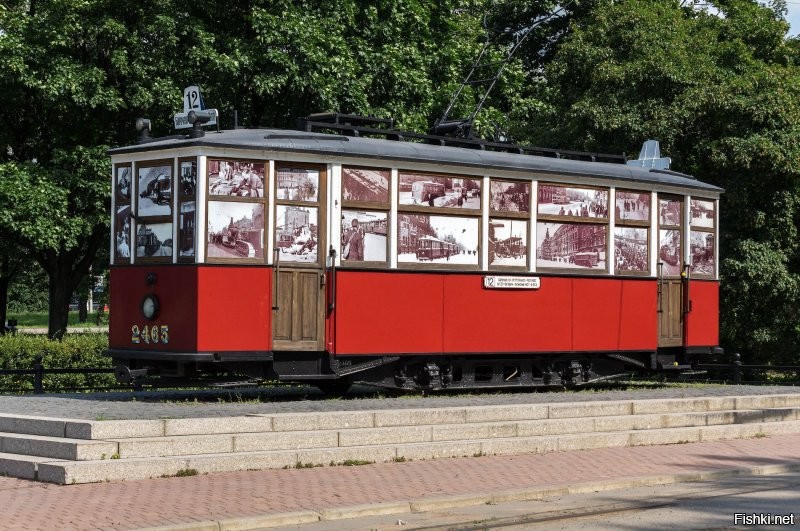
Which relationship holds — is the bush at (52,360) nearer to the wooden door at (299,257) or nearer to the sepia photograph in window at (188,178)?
the wooden door at (299,257)

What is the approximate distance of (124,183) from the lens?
16828mm

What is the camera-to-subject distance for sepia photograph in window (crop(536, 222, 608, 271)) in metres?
19.0

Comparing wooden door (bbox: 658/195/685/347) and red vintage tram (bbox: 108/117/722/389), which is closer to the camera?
red vintage tram (bbox: 108/117/722/389)

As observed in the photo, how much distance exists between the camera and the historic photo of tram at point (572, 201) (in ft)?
62.5

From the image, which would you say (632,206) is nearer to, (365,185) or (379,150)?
(379,150)

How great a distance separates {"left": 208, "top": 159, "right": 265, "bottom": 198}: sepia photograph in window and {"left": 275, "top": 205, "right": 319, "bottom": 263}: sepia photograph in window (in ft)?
1.42

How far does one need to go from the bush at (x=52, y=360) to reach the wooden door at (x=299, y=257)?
23.6ft

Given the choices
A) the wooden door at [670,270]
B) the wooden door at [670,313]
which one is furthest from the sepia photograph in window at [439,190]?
the wooden door at [670,313]

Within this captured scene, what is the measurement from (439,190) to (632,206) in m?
4.05

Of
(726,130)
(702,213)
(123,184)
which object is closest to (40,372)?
(123,184)

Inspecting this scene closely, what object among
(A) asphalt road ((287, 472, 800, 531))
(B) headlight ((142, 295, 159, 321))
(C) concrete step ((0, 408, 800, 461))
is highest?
(B) headlight ((142, 295, 159, 321))

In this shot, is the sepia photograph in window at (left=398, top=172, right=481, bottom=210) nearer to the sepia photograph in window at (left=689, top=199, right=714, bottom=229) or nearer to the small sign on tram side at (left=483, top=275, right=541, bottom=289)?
the small sign on tram side at (left=483, top=275, right=541, bottom=289)

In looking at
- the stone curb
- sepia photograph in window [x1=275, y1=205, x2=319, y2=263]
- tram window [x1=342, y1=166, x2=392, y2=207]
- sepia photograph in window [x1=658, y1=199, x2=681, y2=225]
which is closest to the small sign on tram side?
tram window [x1=342, y1=166, x2=392, y2=207]

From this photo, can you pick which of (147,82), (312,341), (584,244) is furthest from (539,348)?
(147,82)
